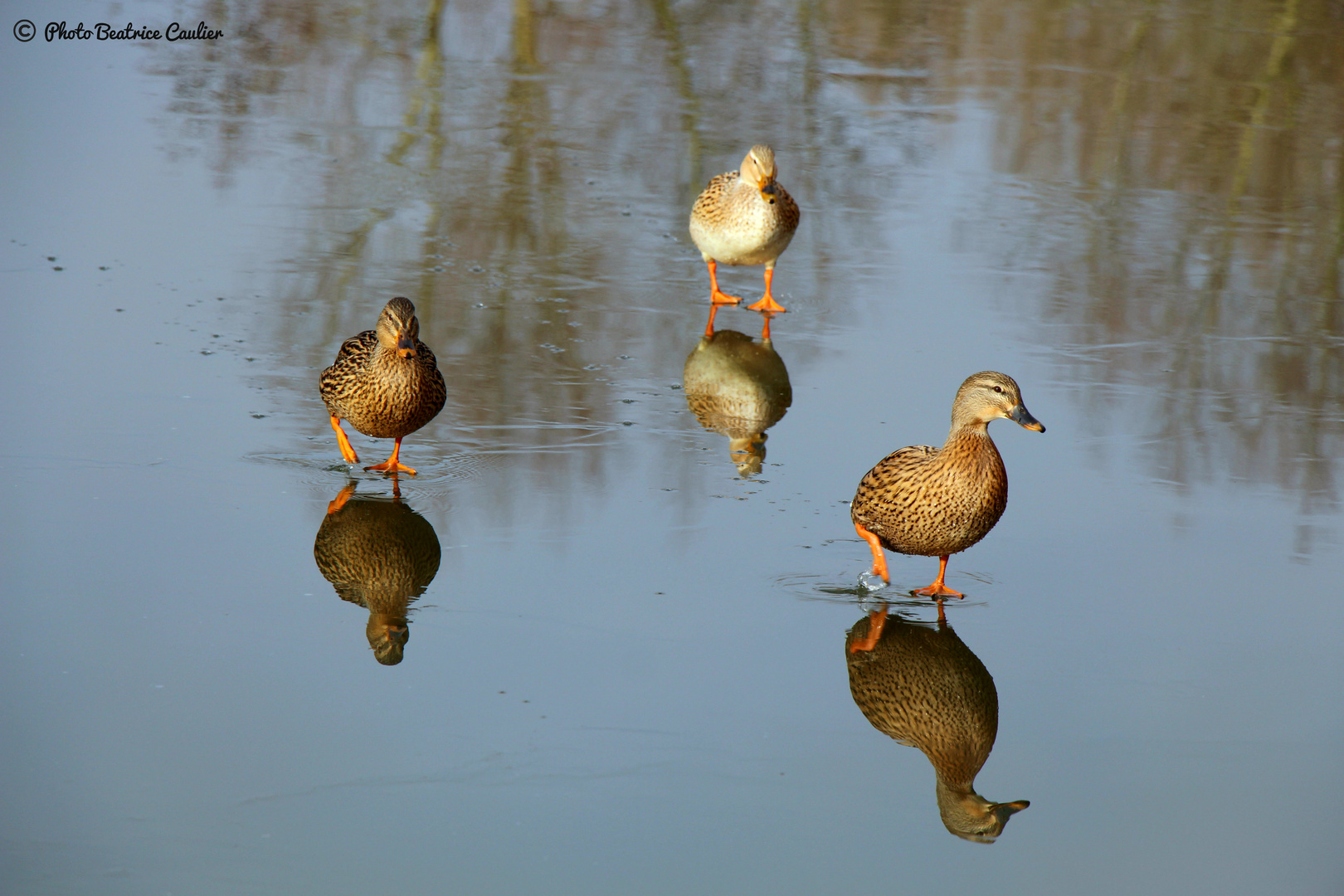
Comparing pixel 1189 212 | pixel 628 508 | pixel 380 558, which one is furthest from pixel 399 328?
pixel 1189 212

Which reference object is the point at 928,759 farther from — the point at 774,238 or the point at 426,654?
the point at 774,238

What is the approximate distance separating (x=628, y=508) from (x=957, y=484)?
4.78ft

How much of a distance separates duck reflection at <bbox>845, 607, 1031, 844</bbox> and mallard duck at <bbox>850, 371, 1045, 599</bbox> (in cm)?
31

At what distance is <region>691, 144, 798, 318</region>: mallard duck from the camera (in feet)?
27.5

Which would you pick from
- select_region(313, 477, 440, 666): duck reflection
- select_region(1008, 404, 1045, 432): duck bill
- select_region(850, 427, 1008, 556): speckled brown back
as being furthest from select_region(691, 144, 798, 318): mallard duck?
select_region(1008, 404, 1045, 432): duck bill

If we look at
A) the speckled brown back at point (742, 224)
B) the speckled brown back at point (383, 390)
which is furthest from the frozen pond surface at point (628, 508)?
the speckled brown back at point (742, 224)

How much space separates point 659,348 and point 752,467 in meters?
1.63

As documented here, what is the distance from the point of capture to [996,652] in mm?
4887

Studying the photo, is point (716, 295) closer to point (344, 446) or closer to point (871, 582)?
point (344, 446)

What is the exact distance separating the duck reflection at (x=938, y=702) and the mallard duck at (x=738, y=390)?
1.60 metres

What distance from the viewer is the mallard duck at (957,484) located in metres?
5.04

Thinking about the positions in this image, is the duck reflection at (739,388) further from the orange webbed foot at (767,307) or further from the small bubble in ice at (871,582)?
the small bubble in ice at (871,582)

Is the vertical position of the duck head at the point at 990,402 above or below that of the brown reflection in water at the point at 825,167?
below

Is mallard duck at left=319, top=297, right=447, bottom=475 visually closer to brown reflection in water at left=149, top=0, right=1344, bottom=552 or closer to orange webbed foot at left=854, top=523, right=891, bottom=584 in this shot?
brown reflection in water at left=149, top=0, right=1344, bottom=552
